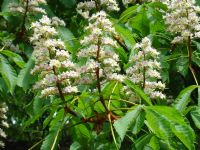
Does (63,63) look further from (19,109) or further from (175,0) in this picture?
(19,109)

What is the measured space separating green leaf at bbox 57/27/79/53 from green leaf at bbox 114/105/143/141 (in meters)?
1.25

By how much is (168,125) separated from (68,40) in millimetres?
1728

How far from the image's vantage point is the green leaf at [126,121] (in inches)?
96.3

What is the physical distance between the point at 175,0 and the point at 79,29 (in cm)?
176

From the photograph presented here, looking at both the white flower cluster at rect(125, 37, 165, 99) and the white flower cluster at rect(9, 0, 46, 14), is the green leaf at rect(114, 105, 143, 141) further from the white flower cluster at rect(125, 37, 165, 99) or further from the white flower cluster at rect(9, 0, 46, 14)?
the white flower cluster at rect(9, 0, 46, 14)

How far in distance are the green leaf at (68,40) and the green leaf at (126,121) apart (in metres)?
1.25

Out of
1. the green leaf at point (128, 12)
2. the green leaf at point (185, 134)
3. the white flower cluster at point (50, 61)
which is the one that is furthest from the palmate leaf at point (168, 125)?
the green leaf at point (128, 12)

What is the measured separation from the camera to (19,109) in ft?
28.7

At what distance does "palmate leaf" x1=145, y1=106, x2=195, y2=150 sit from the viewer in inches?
96.4

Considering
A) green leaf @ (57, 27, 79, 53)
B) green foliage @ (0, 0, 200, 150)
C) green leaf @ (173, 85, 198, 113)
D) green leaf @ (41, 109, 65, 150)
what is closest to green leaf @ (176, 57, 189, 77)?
green foliage @ (0, 0, 200, 150)

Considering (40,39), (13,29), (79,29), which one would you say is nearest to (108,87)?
(40,39)

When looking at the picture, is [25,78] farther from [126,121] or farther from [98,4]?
[98,4]

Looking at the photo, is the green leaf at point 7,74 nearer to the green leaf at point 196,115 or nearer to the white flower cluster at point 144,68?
the white flower cluster at point 144,68

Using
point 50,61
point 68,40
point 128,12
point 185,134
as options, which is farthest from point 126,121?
point 128,12
